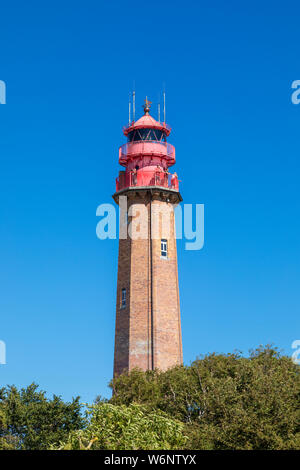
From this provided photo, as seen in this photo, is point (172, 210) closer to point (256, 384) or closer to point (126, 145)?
point (126, 145)

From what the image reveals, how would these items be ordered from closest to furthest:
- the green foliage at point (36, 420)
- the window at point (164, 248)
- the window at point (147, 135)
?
the green foliage at point (36, 420) → the window at point (164, 248) → the window at point (147, 135)

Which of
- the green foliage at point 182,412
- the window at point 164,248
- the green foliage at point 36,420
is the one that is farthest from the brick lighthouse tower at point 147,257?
the green foliage at point 36,420

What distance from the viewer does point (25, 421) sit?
43594 millimetres

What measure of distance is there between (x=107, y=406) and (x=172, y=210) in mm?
27555

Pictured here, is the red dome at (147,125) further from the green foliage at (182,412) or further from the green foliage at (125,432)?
the green foliage at (125,432)

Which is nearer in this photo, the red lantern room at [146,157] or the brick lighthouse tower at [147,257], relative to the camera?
the brick lighthouse tower at [147,257]

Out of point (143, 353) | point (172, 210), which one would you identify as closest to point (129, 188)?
point (172, 210)

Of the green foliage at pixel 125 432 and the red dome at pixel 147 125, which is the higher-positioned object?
the red dome at pixel 147 125

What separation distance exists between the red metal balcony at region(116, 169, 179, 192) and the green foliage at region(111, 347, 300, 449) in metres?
15.3

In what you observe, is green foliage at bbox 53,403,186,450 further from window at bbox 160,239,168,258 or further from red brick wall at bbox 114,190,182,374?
window at bbox 160,239,168,258

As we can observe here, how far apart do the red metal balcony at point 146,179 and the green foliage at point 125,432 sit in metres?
26.9

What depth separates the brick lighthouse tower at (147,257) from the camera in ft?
178

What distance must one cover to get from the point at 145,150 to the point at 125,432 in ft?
105

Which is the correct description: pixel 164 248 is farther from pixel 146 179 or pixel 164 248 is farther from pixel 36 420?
pixel 36 420
